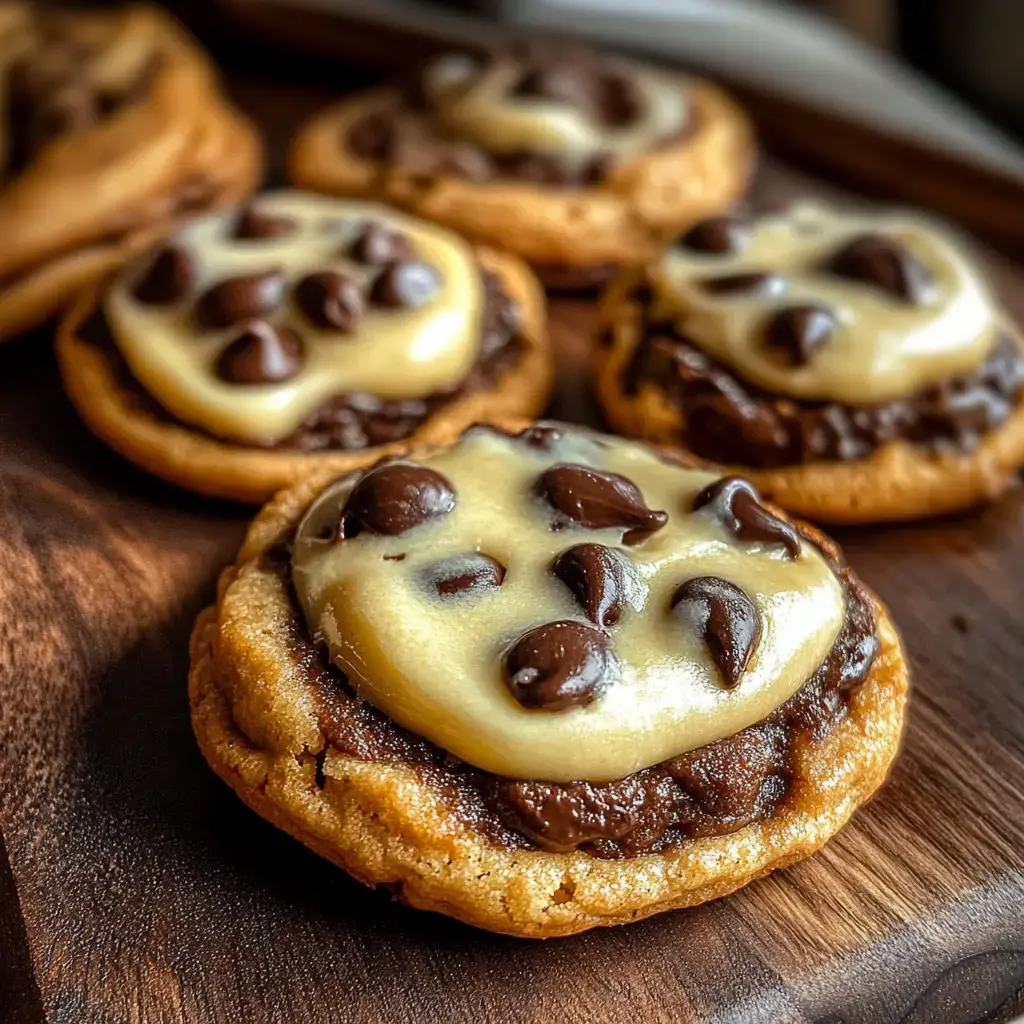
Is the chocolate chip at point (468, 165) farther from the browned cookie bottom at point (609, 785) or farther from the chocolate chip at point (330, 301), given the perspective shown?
the browned cookie bottom at point (609, 785)

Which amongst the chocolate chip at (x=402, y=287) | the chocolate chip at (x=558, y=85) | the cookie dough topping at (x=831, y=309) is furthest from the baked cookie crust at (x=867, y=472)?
the chocolate chip at (x=558, y=85)

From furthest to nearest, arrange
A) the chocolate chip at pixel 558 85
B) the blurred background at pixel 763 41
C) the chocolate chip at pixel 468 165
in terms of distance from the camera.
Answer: the blurred background at pixel 763 41 < the chocolate chip at pixel 558 85 < the chocolate chip at pixel 468 165

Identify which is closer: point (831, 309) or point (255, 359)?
point (255, 359)

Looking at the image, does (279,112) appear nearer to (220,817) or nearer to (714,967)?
(220,817)

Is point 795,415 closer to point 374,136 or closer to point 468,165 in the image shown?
point 468,165

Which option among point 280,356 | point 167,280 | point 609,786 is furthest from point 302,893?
point 167,280

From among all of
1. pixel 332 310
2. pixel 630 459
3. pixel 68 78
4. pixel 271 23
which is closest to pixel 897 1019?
pixel 630 459
